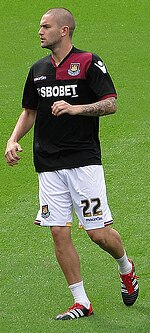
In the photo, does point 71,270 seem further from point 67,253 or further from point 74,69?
point 74,69

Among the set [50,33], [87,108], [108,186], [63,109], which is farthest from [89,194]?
[108,186]

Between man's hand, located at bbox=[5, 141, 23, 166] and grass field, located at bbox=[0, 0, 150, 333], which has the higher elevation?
man's hand, located at bbox=[5, 141, 23, 166]

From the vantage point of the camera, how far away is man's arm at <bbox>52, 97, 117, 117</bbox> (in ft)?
25.0

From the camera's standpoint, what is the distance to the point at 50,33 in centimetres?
807

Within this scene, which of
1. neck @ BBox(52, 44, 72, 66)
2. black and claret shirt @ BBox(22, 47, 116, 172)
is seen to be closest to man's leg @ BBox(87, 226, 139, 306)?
black and claret shirt @ BBox(22, 47, 116, 172)

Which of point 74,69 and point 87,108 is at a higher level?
point 74,69

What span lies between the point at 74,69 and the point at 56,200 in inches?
39.8

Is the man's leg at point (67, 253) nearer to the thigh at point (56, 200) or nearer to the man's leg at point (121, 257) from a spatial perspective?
the thigh at point (56, 200)

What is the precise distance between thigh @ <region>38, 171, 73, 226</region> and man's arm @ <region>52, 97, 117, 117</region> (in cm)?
63

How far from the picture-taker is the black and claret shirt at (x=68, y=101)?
316 inches

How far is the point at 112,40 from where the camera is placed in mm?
16891

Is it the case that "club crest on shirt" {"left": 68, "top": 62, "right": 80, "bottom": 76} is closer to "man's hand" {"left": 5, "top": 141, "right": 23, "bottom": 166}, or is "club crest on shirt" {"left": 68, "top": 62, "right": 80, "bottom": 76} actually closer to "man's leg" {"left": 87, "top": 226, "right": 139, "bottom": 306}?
"man's hand" {"left": 5, "top": 141, "right": 23, "bottom": 166}

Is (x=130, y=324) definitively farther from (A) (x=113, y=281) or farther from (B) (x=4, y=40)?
(B) (x=4, y=40)

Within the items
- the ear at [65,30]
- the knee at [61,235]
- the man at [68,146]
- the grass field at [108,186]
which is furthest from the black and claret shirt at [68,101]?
the grass field at [108,186]
